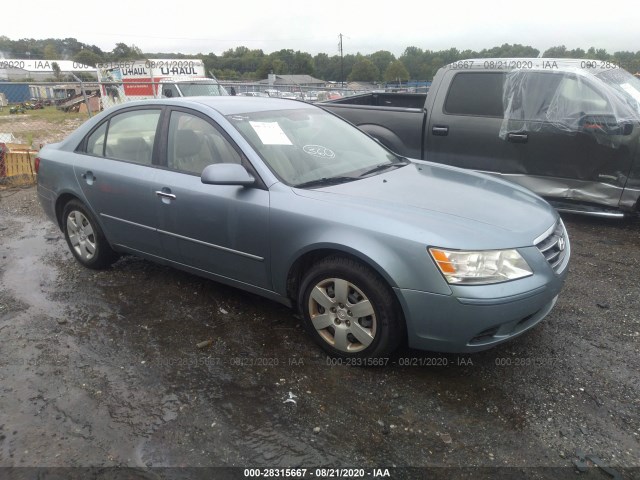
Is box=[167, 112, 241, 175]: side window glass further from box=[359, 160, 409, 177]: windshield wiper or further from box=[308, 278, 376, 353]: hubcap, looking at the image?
box=[308, 278, 376, 353]: hubcap

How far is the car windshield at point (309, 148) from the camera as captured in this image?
3.29m

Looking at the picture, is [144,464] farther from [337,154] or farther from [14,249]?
[14,249]

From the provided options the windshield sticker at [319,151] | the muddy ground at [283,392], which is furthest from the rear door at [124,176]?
the windshield sticker at [319,151]

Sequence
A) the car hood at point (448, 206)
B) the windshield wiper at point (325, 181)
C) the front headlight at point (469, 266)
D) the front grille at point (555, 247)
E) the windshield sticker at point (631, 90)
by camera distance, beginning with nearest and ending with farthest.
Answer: the front headlight at point (469, 266) < the car hood at point (448, 206) < the front grille at point (555, 247) < the windshield wiper at point (325, 181) < the windshield sticker at point (631, 90)

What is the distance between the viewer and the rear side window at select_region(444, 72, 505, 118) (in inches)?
224

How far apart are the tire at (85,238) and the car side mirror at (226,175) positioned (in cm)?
178

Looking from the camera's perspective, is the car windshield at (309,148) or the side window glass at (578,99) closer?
the car windshield at (309,148)

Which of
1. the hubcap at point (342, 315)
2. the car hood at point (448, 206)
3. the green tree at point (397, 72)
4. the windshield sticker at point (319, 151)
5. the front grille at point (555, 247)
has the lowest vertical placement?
the hubcap at point (342, 315)

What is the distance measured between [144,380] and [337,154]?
2042mm

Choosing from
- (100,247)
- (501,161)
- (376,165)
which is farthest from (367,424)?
(501,161)

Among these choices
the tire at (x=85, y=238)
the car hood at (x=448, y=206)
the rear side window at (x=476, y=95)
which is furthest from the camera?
the rear side window at (x=476, y=95)

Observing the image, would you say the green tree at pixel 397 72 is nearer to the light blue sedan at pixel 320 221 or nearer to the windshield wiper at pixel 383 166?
the windshield wiper at pixel 383 166

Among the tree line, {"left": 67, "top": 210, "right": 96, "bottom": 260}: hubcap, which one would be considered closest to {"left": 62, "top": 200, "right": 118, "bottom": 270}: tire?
{"left": 67, "top": 210, "right": 96, "bottom": 260}: hubcap

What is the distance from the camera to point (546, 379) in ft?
9.43
